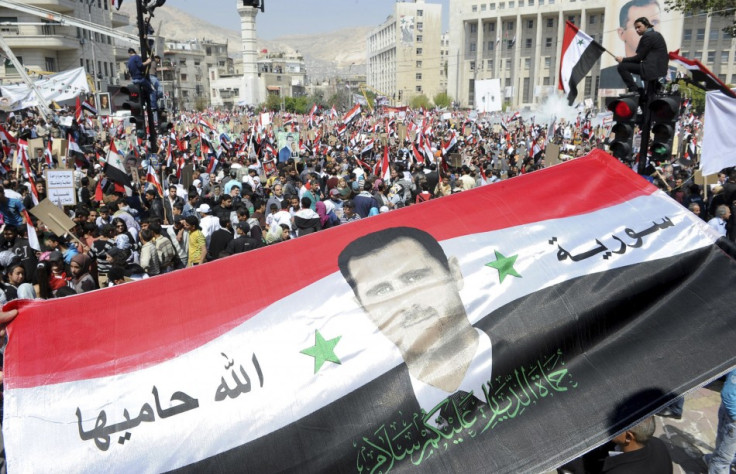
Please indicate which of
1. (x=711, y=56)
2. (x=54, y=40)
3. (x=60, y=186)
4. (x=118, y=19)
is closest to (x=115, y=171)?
(x=60, y=186)

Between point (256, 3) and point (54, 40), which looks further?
point (54, 40)

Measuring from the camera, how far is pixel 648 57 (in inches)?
259

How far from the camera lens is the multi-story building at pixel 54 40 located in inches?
1845

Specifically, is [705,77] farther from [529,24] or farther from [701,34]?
[529,24]

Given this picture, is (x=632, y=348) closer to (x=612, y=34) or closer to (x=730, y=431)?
(x=730, y=431)

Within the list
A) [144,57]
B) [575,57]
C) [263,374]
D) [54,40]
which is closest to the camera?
[263,374]

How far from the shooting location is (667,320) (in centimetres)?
324

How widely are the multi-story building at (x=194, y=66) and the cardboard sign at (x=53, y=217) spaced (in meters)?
96.0

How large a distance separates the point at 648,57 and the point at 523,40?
274 feet

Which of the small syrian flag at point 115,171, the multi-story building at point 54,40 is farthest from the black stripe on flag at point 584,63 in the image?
the multi-story building at point 54,40

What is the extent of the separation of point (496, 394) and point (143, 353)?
1950 millimetres

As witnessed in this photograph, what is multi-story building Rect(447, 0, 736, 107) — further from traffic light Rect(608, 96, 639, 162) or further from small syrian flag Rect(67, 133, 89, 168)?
traffic light Rect(608, 96, 639, 162)

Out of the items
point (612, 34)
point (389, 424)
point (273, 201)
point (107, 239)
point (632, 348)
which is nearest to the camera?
point (389, 424)

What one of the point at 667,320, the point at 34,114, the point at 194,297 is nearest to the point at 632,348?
the point at 667,320
